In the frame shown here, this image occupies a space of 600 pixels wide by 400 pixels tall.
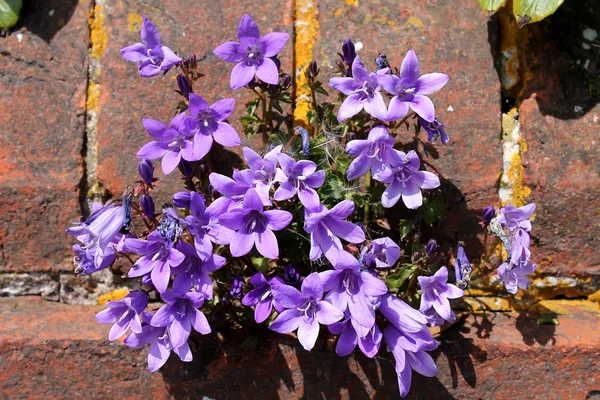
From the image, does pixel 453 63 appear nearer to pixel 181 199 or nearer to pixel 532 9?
pixel 532 9

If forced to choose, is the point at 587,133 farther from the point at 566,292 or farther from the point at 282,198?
the point at 282,198

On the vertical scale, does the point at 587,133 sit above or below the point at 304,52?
below

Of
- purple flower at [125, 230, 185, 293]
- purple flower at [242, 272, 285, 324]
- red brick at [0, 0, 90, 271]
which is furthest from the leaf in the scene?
red brick at [0, 0, 90, 271]

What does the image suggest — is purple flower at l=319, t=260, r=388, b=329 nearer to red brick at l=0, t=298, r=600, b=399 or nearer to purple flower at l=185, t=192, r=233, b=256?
purple flower at l=185, t=192, r=233, b=256

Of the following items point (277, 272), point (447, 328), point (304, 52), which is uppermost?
point (304, 52)

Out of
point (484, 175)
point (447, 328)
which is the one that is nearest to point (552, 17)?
point (484, 175)

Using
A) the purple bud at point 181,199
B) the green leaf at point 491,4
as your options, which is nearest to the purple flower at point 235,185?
the purple bud at point 181,199

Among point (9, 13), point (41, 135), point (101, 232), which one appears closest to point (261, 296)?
point (101, 232)
